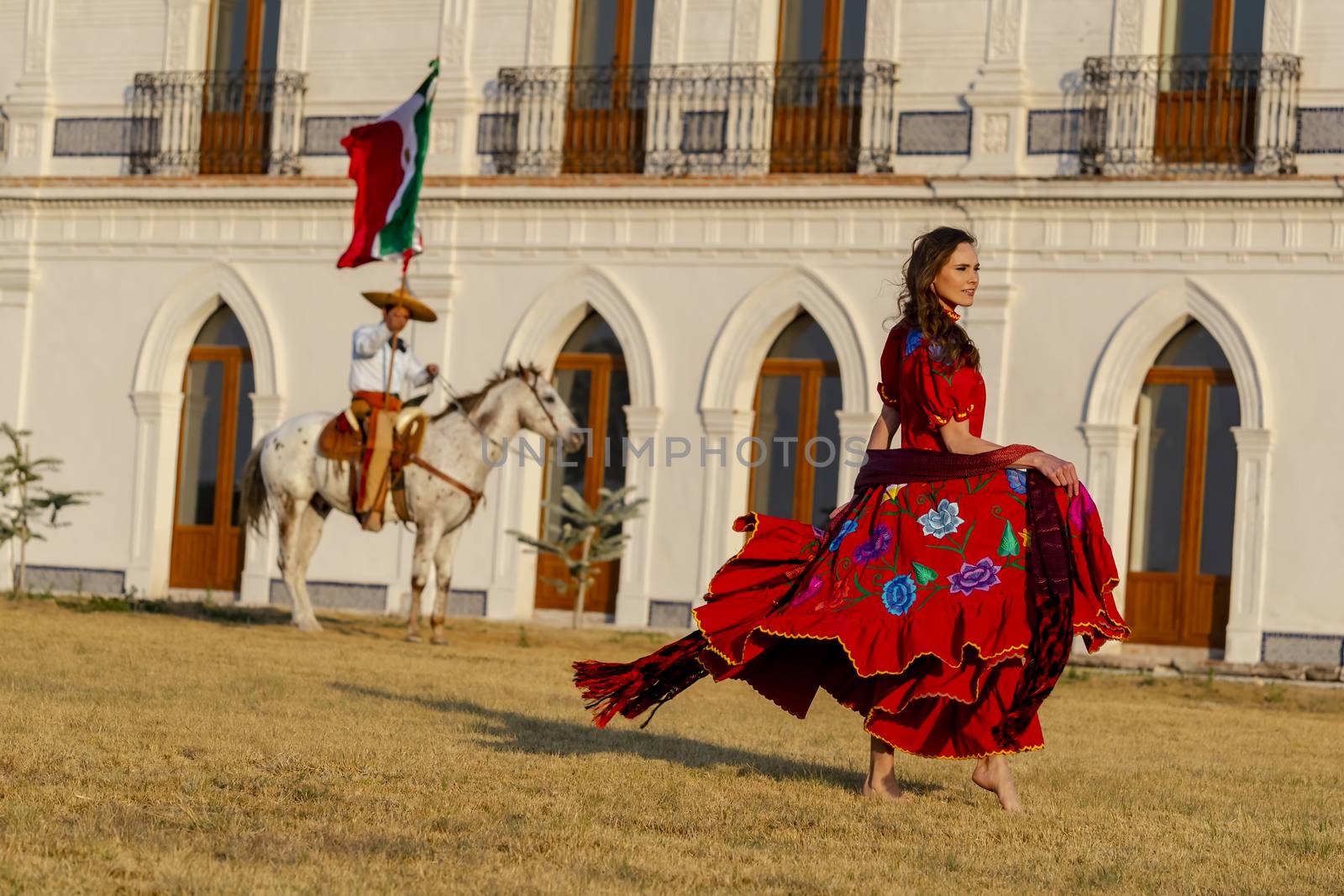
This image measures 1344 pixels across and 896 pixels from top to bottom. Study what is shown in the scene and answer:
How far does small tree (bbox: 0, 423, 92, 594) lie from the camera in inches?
805

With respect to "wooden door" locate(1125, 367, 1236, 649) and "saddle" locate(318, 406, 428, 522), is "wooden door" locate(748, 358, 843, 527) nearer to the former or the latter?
"wooden door" locate(1125, 367, 1236, 649)

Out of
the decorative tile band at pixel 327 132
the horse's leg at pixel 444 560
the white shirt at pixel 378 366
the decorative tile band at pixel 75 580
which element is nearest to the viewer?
the white shirt at pixel 378 366

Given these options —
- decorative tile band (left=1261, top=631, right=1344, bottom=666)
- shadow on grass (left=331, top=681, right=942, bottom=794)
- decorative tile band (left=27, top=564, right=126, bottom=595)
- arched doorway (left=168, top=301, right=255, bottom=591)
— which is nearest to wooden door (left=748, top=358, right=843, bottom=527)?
decorative tile band (left=1261, top=631, right=1344, bottom=666)

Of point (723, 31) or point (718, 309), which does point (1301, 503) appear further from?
point (723, 31)

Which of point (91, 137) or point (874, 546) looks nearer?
point (874, 546)

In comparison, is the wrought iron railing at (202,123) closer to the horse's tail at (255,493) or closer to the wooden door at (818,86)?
the wooden door at (818,86)

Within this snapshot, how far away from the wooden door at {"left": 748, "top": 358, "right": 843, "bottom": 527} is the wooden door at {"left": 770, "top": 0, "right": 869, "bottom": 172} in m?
2.06

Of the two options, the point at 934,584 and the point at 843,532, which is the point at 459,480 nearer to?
the point at 843,532

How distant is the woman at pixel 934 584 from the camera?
22.2 feet

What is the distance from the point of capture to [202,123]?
22.7 metres

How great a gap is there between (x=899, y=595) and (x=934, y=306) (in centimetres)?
101

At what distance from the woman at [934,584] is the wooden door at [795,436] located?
13.3 m

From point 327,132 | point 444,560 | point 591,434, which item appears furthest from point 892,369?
point 327,132

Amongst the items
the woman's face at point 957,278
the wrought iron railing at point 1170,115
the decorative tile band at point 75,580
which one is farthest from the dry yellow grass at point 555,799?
the decorative tile band at point 75,580
